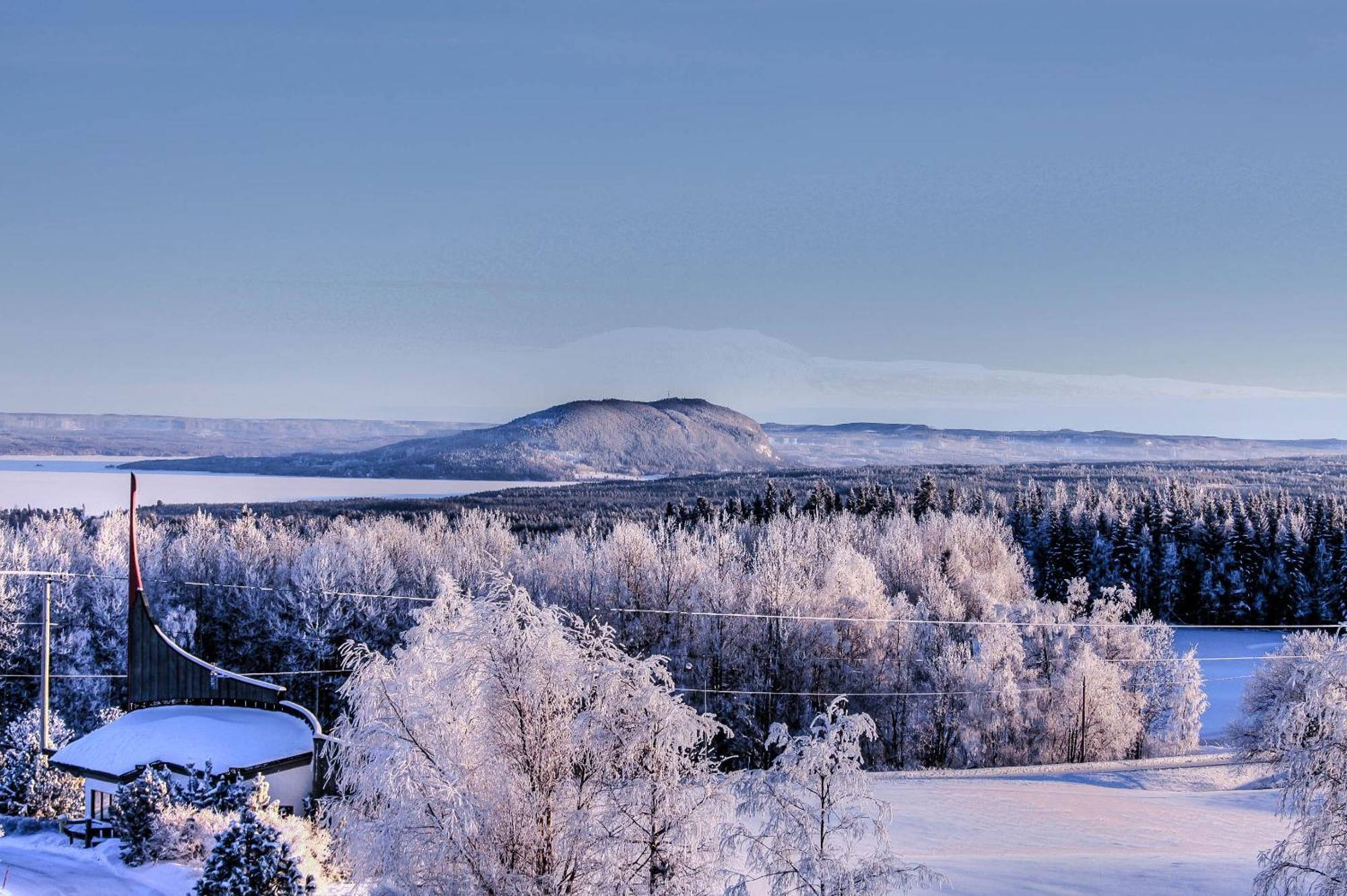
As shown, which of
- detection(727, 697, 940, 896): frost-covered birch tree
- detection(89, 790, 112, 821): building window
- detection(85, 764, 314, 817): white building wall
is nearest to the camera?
detection(727, 697, 940, 896): frost-covered birch tree

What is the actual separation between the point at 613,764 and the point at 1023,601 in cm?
4810

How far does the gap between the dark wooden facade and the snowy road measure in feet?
17.2

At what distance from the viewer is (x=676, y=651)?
5106 cm

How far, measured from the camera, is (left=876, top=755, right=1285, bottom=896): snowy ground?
78.5 feet

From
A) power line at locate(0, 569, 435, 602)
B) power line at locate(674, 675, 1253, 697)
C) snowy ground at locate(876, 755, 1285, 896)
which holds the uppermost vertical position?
power line at locate(0, 569, 435, 602)

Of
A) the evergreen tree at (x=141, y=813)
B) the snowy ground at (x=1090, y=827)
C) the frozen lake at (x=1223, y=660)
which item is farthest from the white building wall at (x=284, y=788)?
the frozen lake at (x=1223, y=660)

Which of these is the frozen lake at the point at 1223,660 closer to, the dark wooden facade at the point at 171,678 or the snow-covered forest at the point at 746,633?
the snow-covered forest at the point at 746,633

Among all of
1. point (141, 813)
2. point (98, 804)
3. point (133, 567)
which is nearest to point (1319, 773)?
point (141, 813)

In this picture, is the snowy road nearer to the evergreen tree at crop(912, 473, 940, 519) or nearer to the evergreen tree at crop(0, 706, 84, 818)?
the evergreen tree at crop(0, 706, 84, 818)

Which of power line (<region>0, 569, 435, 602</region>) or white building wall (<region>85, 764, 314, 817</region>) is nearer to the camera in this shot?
white building wall (<region>85, 764, 314, 817</region>)

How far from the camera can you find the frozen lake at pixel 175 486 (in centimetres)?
5681

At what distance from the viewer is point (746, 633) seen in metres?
51.3

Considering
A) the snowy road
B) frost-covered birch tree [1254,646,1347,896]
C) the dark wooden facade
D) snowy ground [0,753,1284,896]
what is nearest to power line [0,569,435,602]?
the dark wooden facade

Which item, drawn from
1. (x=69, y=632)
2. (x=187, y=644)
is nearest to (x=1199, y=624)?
(x=187, y=644)
